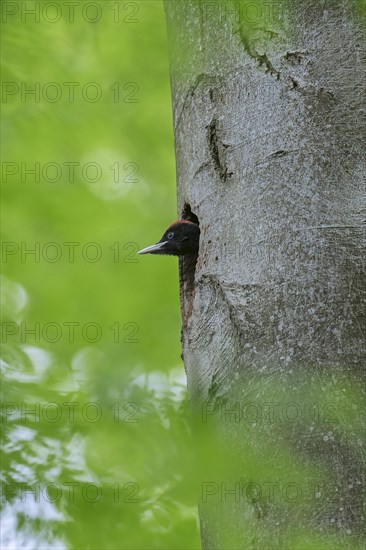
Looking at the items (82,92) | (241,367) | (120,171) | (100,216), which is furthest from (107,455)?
(82,92)

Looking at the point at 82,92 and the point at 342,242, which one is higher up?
the point at 82,92

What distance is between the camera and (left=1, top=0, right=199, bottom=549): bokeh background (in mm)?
2656

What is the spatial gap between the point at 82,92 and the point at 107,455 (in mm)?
2786

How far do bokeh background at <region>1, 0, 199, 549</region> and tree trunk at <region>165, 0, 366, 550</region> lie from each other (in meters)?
0.60

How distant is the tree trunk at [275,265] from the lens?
5.40 feet

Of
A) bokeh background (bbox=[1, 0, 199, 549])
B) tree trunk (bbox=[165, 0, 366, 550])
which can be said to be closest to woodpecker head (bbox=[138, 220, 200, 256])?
tree trunk (bbox=[165, 0, 366, 550])

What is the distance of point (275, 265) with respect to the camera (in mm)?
1925

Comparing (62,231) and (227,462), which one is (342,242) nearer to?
(227,462)

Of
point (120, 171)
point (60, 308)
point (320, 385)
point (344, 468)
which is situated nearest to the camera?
point (344, 468)

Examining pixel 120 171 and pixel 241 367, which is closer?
pixel 241 367

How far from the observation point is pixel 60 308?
4.07 meters

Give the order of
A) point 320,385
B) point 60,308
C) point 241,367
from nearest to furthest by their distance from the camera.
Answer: point 320,385 < point 241,367 < point 60,308

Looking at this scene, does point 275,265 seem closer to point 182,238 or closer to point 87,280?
point 182,238

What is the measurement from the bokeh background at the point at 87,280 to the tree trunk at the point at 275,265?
1.96 feet
